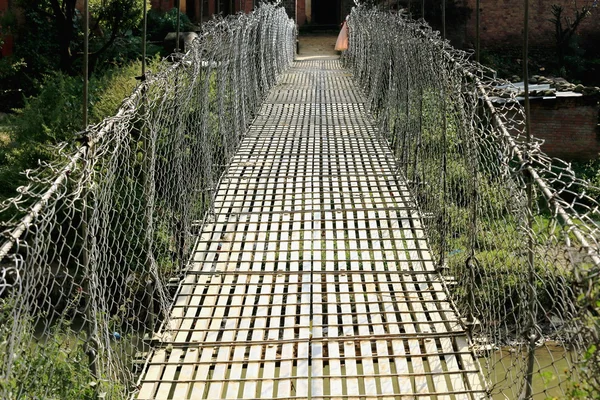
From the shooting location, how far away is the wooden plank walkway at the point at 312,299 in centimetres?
388

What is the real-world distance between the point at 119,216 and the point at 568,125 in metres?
11.4

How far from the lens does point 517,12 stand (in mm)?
21688

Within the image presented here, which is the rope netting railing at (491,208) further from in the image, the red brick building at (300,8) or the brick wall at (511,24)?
the red brick building at (300,8)

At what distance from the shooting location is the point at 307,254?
5.31 metres

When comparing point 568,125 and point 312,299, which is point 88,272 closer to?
point 312,299

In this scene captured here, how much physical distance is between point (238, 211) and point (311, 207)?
1.75 feet

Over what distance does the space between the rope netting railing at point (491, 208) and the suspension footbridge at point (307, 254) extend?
0.02 metres

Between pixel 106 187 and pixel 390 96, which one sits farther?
pixel 390 96

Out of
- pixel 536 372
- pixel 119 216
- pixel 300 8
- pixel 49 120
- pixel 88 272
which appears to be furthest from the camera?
pixel 300 8

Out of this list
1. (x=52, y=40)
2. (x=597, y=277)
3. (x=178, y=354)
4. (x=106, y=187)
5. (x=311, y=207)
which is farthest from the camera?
(x=52, y=40)

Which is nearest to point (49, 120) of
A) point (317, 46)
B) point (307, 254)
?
point (307, 254)

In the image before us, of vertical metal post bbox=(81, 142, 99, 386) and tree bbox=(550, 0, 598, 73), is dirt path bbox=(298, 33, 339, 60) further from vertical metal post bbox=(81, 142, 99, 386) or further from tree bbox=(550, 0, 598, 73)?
vertical metal post bbox=(81, 142, 99, 386)

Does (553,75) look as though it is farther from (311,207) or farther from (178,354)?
(178,354)

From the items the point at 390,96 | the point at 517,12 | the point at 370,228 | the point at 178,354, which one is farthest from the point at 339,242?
the point at 517,12
